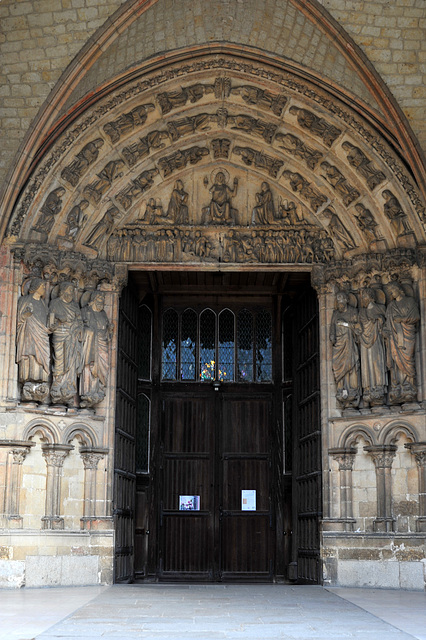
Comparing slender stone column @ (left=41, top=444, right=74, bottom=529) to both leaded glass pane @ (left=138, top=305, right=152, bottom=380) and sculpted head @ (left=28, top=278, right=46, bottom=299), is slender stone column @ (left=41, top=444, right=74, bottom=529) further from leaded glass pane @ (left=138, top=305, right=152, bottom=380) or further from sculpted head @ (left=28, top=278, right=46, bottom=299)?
leaded glass pane @ (left=138, top=305, right=152, bottom=380)

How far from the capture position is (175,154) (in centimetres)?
1341

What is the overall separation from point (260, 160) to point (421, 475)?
5.48m

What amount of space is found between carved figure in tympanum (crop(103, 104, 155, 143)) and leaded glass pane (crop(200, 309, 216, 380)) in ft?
13.9

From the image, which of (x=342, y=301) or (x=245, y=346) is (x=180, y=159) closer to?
(x=342, y=301)

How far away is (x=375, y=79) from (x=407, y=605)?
278 inches

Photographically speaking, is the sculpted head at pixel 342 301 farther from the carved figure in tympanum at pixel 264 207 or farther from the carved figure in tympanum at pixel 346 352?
the carved figure in tympanum at pixel 264 207

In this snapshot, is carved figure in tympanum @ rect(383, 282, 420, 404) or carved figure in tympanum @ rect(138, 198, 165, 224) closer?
carved figure in tympanum @ rect(383, 282, 420, 404)

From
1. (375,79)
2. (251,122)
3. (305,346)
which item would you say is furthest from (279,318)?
(375,79)

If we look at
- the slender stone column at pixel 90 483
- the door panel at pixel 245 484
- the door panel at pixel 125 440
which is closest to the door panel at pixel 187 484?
the door panel at pixel 245 484

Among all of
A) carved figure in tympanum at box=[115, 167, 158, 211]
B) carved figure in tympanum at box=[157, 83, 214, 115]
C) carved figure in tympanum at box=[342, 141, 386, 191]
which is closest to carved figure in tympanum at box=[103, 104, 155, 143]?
carved figure in tympanum at box=[157, 83, 214, 115]

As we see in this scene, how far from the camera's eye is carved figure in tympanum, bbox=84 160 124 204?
13.1 m

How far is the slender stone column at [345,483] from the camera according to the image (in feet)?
40.8

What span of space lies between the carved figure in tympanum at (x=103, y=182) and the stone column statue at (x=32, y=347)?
5.80 ft

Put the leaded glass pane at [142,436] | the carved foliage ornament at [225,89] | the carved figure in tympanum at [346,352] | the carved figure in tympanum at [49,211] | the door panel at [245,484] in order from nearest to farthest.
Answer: the carved foliage ornament at [225,89], the carved figure in tympanum at [49,211], the carved figure in tympanum at [346,352], the door panel at [245,484], the leaded glass pane at [142,436]
